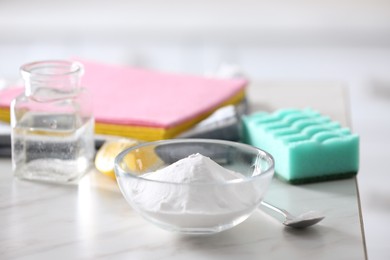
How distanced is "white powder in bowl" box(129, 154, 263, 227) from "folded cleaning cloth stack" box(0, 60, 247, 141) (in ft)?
1.08

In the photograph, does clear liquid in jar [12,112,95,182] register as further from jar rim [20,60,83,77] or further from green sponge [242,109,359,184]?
green sponge [242,109,359,184]

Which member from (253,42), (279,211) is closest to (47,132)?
(279,211)

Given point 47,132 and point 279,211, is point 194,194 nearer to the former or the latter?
point 279,211

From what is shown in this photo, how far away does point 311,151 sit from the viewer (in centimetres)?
114

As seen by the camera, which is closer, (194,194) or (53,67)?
(194,194)

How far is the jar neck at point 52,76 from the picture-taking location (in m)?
1.17

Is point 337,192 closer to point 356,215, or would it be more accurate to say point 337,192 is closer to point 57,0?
point 356,215

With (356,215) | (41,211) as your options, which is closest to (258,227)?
(356,215)

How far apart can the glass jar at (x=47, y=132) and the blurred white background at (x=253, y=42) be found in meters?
1.23

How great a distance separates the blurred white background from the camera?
239cm

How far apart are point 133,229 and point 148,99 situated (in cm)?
47

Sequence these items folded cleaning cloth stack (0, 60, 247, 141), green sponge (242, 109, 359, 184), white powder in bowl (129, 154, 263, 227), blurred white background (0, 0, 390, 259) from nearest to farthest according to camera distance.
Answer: white powder in bowl (129, 154, 263, 227)
green sponge (242, 109, 359, 184)
folded cleaning cloth stack (0, 60, 247, 141)
blurred white background (0, 0, 390, 259)

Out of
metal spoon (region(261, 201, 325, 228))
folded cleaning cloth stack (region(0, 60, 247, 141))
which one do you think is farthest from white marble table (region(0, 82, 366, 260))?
folded cleaning cloth stack (region(0, 60, 247, 141))

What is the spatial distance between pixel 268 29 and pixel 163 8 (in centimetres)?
33
